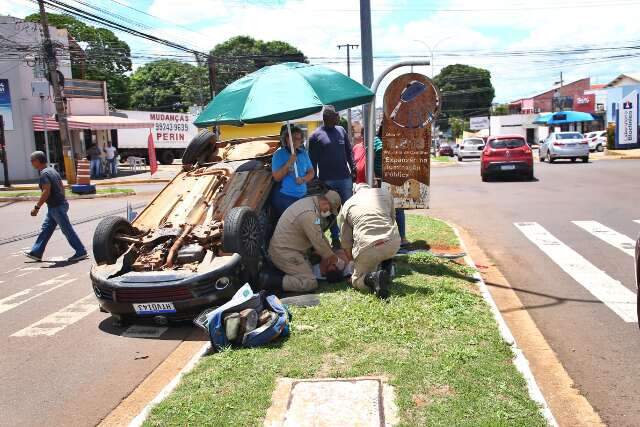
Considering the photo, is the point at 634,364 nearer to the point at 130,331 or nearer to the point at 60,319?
the point at 130,331

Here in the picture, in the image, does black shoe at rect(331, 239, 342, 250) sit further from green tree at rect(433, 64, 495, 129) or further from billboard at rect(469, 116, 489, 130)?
green tree at rect(433, 64, 495, 129)

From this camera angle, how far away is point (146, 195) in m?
22.0

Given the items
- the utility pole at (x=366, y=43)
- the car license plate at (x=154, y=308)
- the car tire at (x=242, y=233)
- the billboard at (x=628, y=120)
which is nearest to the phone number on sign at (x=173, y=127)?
the billboard at (x=628, y=120)

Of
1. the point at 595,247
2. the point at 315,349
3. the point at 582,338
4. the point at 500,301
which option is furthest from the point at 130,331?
the point at 595,247

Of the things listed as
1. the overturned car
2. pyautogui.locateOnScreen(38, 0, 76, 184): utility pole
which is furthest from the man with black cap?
pyautogui.locateOnScreen(38, 0, 76, 184): utility pole

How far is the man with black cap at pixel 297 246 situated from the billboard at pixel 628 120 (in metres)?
38.5

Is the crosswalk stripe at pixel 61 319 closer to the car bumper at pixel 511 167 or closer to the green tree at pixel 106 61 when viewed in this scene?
the car bumper at pixel 511 167

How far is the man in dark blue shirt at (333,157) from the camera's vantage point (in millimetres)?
7855

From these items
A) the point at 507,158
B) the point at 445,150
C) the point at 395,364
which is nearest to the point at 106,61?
the point at 445,150

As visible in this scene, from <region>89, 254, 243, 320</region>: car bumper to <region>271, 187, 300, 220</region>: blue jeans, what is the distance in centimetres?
156

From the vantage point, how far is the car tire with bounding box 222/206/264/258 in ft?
20.4

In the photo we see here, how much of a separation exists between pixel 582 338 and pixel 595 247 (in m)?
4.42

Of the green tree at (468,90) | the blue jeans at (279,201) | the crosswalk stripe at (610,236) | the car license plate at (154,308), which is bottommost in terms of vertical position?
the crosswalk stripe at (610,236)

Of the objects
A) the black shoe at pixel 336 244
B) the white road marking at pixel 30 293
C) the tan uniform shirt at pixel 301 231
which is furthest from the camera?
the black shoe at pixel 336 244
